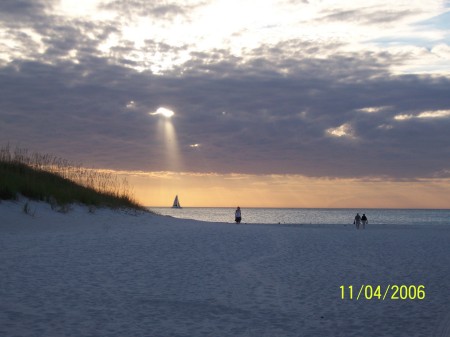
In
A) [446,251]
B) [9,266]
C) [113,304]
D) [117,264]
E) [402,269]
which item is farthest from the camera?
[446,251]

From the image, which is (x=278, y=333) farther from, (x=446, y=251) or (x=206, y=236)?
(x=446, y=251)

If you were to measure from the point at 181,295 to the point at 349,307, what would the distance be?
302cm

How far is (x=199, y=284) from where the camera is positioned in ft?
34.2

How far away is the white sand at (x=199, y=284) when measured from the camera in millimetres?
7566

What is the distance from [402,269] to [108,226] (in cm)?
1123

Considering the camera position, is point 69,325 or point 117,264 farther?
point 117,264

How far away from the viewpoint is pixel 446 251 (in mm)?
17562

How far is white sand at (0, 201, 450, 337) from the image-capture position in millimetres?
7566

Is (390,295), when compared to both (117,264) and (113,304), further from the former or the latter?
(117,264)

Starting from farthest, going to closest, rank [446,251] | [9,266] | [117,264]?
[446,251]
[117,264]
[9,266]

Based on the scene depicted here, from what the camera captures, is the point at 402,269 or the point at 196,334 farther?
the point at 402,269

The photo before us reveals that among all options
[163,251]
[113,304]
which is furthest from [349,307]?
[163,251]

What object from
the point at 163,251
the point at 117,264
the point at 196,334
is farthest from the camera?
the point at 163,251

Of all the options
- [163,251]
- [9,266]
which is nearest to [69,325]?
[9,266]
